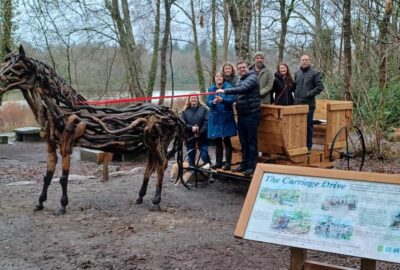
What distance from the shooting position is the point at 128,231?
21.8 feet

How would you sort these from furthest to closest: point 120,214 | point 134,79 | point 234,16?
point 134,79
point 234,16
point 120,214

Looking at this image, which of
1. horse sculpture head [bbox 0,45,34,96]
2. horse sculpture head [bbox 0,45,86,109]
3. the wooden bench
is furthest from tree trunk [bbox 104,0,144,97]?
horse sculpture head [bbox 0,45,34,96]

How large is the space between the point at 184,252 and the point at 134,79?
13.7 metres

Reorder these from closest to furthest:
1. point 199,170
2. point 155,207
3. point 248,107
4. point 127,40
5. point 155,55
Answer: point 155,207 < point 248,107 < point 199,170 < point 127,40 < point 155,55

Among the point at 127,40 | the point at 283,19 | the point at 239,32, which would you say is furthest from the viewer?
the point at 283,19

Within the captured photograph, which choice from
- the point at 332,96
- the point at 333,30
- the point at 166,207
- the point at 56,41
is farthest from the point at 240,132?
the point at 333,30

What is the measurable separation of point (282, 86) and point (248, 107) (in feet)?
3.62

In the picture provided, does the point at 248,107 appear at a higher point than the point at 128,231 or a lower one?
higher

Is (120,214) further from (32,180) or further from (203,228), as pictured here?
(32,180)

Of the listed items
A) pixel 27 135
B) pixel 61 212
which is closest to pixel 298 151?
pixel 61 212

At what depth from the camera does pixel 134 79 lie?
1900 cm

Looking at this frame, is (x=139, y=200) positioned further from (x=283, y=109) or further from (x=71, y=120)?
(x=283, y=109)

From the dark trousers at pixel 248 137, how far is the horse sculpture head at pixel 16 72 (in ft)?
10.4

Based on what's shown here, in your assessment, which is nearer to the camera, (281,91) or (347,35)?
(281,91)
